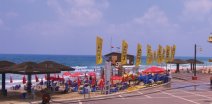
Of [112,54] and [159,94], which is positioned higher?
[112,54]

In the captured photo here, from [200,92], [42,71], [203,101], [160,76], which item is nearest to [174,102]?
[203,101]

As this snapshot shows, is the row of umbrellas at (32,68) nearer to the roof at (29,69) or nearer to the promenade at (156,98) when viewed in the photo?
the roof at (29,69)

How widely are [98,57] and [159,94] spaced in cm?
589

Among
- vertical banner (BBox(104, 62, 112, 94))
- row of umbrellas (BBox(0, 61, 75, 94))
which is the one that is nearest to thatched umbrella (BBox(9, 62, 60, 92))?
row of umbrellas (BBox(0, 61, 75, 94))

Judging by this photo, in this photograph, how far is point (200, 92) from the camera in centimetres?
3244

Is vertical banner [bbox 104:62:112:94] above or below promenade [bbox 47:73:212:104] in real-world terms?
above

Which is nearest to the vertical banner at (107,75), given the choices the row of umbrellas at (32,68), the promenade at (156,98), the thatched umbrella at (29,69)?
the promenade at (156,98)

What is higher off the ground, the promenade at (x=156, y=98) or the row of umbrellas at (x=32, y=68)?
the row of umbrellas at (x=32, y=68)

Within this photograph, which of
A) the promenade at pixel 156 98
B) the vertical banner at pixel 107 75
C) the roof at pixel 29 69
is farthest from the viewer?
the vertical banner at pixel 107 75

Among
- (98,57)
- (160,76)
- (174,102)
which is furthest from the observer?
(160,76)

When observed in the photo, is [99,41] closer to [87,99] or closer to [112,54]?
[87,99]

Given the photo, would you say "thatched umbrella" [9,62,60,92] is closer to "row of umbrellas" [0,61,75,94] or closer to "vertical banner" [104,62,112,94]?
"row of umbrellas" [0,61,75,94]

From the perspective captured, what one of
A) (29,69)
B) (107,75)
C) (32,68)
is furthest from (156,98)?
(29,69)

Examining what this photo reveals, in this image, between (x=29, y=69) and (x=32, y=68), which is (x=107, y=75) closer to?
(x=32, y=68)
